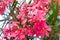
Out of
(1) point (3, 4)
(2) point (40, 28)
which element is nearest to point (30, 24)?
(2) point (40, 28)

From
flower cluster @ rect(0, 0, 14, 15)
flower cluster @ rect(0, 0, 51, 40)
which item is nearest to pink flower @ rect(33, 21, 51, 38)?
flower cluster @ rect(0, 0, 51, 40)

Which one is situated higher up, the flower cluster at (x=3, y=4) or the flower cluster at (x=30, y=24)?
the flower cluster at (x=3, y=4)

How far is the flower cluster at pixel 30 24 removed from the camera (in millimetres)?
1235

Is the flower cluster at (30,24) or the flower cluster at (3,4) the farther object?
the flower cluster at (3,4)

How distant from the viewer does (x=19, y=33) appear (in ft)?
4.23

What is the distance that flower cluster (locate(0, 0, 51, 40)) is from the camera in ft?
4.05

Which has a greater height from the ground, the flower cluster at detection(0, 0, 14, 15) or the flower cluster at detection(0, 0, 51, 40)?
the flower cluster at detection(0, 0, 14, 15)

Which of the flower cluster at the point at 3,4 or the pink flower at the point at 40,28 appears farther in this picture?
the flower cluster at the point at 3,4

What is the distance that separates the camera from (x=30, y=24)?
1307 mm

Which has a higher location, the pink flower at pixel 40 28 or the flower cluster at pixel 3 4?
the flower cluster at pixel 3 4

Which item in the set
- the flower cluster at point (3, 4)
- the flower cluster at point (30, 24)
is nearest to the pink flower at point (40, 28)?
the flower cluster at point (30, 24)

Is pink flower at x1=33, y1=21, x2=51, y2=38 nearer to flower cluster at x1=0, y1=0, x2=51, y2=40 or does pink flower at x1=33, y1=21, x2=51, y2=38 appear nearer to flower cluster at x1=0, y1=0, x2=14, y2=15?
flower cluster at x1=0, y1=0, x2=51, y2=40

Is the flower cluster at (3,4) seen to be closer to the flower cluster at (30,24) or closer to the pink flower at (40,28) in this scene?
the flower cluster at (30,24)

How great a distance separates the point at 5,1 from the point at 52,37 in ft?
1.47
